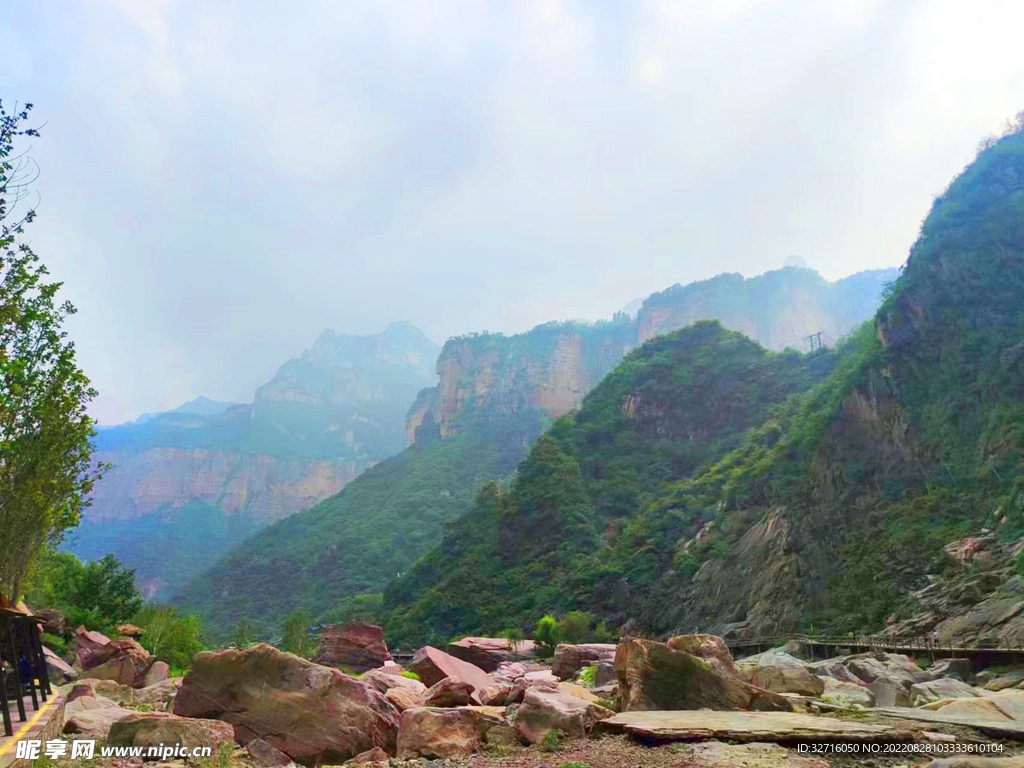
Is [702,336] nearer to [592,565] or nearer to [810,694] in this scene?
[592,565]

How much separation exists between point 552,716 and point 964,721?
4912 mm

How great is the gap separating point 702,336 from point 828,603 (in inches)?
2033

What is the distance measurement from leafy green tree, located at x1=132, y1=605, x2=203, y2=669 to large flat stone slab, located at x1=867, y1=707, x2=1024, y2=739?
1062 inches

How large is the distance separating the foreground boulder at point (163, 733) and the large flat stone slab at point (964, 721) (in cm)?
839

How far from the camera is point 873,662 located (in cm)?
1505

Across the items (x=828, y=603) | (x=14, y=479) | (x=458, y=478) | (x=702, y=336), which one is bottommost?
(x=828, y=603)

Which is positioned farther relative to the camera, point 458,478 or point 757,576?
point 458,478

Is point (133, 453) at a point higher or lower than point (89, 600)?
higher

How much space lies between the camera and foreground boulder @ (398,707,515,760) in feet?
26.9

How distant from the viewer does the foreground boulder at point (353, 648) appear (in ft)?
82.3

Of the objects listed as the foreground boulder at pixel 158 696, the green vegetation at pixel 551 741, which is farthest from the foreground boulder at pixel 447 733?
the foreground boulder at pixel 158 696

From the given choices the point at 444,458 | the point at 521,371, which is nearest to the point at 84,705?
the point at 444,458

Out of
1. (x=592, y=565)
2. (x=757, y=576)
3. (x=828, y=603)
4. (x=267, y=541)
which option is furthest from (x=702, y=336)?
(x=267, y=541)

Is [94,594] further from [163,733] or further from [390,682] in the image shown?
[163,733]
